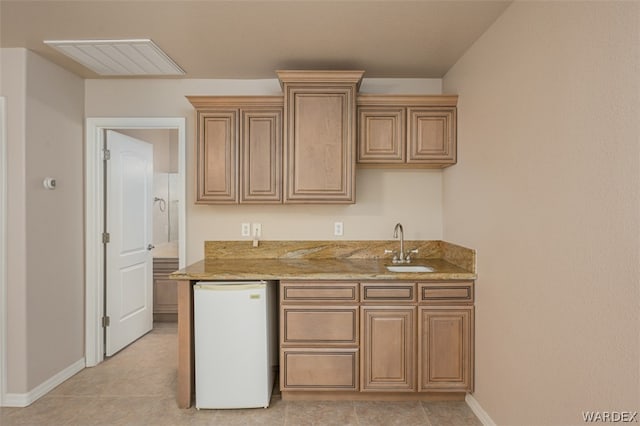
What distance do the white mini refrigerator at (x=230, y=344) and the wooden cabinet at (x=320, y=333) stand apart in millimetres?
169

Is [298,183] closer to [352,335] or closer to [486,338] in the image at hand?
[352,335]

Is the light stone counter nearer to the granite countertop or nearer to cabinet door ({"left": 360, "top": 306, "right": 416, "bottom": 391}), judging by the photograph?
the granite countertop

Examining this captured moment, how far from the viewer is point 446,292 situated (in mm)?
2557

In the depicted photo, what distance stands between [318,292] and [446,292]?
881mm

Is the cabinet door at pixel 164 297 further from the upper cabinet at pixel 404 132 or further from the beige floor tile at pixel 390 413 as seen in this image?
the upper cabinet at pixel 404 132

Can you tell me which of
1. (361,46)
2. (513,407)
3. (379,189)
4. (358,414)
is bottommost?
(358,414)

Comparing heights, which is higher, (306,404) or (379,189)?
(379,189)

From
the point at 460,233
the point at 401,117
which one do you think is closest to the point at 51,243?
the point at 401,117

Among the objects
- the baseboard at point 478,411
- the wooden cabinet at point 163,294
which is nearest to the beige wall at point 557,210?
the baseboard at point 478,411

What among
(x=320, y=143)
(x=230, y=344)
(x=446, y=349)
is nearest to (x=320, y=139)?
(x=320, y=143)

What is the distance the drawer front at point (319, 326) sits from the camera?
2.55 m

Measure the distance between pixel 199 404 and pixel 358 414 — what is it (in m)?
1.07

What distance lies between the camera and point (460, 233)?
2842mm

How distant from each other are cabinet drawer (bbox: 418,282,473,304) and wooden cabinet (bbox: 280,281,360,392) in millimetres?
466
